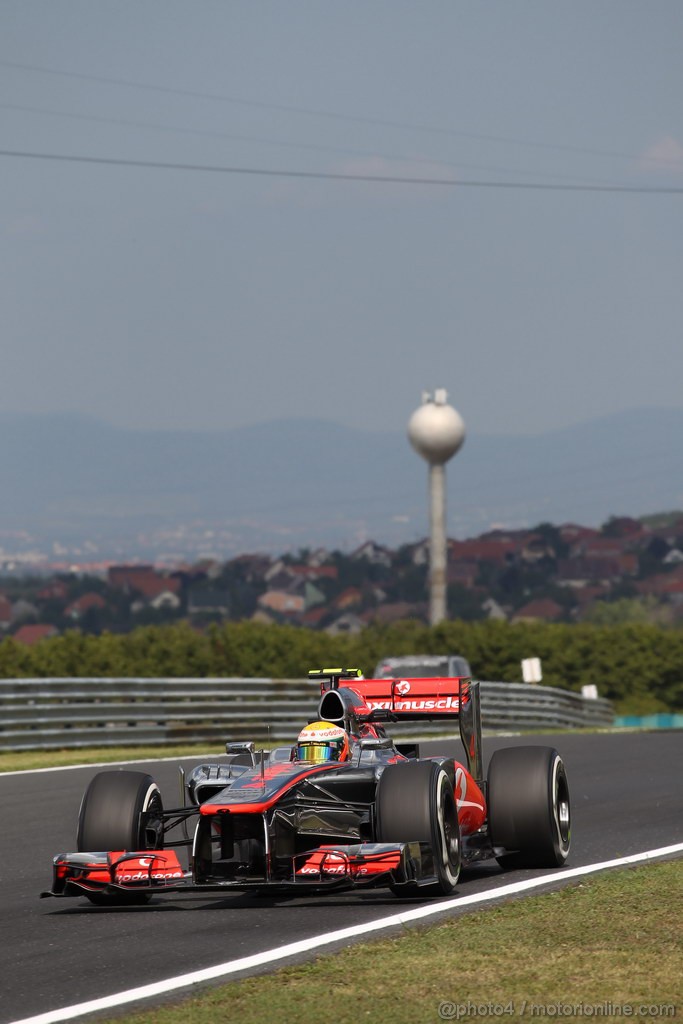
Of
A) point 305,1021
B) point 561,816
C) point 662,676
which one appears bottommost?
point 305,1021

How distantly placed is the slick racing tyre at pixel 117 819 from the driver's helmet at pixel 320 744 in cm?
93

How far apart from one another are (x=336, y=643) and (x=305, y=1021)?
2436 inches

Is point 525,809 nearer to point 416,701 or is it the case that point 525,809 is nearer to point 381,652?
point 416,701

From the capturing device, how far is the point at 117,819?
382 inches

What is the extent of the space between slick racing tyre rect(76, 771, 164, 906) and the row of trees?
41.2 meters

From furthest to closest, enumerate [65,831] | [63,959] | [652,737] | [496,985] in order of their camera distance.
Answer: [652,737] → [65,831] → [63,959] → [496,985]

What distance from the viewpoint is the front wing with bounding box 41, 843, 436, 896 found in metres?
8.77

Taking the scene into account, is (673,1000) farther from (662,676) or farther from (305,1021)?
(662,676)

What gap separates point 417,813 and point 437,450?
6279 centimetres

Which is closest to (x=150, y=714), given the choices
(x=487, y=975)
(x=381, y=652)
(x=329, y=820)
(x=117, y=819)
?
(x=117, y=819)

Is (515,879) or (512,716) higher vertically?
(512,716)

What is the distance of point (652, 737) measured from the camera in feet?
88.1

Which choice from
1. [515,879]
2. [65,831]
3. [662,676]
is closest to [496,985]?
[515,879]

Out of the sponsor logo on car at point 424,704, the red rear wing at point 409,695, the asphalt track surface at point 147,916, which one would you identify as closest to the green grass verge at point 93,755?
the asphalt track surface at point 147,916
